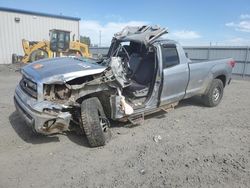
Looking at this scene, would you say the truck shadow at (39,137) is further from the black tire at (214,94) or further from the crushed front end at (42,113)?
the black tire at (214,94)

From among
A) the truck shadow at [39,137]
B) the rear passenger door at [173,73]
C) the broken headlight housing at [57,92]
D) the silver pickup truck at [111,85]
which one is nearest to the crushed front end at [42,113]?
the silver pickup truck at [111,85]

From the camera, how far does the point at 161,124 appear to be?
6.13m

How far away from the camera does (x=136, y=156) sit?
4488 millimetres

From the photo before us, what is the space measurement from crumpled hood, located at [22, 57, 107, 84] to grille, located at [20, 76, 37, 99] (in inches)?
4.2

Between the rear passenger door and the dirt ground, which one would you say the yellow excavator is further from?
the rear passenger door

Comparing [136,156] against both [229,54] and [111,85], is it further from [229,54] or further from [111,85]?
[229,54]

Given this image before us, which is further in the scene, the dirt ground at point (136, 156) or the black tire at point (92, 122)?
the black tire at point (92, 122)

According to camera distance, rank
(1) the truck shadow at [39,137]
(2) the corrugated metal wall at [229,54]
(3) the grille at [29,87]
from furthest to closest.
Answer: (2) the corrugated metal wall at [229,54], (1) the truck shadow at [39,137], (3) the grille at [29,87]

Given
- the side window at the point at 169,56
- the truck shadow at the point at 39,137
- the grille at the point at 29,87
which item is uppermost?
the side window at the point at 169,56

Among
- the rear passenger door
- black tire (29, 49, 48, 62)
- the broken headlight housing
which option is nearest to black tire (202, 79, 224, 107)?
the rear passenger door

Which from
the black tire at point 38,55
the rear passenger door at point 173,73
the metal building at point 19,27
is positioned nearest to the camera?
the rear passenger door at point 173,73

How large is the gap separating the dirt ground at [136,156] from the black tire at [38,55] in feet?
49.0

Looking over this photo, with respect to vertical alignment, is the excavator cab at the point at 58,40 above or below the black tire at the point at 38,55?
above

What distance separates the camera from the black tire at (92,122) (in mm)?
4598
